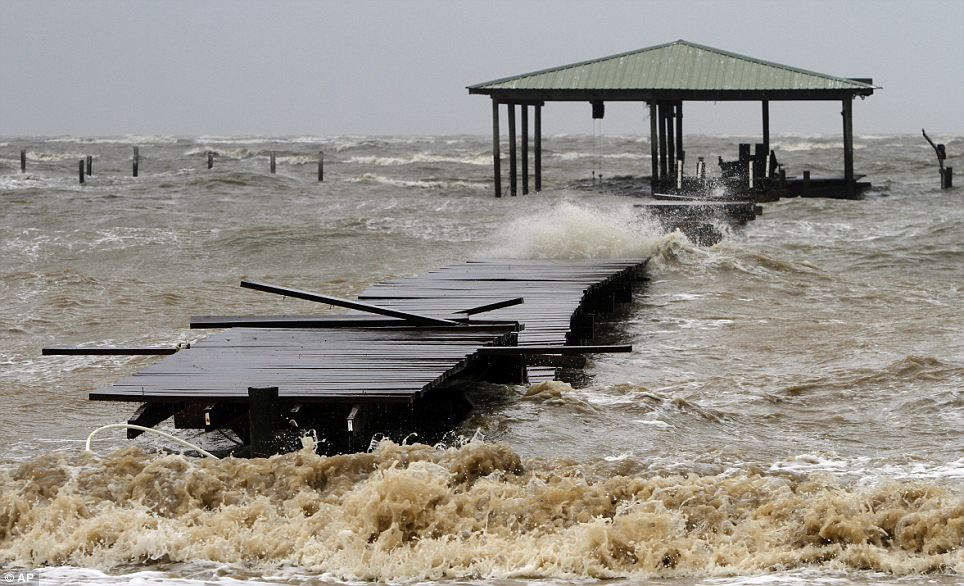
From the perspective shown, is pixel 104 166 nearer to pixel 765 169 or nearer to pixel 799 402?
pixel 765 169

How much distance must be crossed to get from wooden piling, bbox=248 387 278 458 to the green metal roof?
22895mm

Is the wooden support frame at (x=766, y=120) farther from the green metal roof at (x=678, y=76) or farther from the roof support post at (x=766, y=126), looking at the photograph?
the green metal roof at (x=678, y=76)

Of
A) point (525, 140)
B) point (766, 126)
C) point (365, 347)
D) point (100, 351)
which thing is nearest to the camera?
point (100, 351)

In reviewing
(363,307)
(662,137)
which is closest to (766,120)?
(662,137)

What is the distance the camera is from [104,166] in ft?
197

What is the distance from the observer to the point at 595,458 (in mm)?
8617

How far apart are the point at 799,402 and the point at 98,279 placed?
12.2 m

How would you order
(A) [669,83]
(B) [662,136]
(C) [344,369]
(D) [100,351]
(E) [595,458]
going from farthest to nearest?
(B) [662,136] → (A) [669,83] → (D) [100,351] → (C) [344,369] → (E) [595,458]

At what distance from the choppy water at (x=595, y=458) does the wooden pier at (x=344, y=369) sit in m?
0.31

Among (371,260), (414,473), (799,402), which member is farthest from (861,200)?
(414,473)

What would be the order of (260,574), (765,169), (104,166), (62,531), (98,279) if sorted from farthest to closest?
(104,166) → (765,169) → (98,279) → (62,531) → (260,574)

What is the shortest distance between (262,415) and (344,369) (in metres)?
0.98

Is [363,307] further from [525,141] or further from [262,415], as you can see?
[525,141]

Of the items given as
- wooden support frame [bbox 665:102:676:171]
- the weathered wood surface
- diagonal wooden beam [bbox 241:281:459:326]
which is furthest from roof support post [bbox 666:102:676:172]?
diagonal wooden beam [bbox 241:281:459:326]
